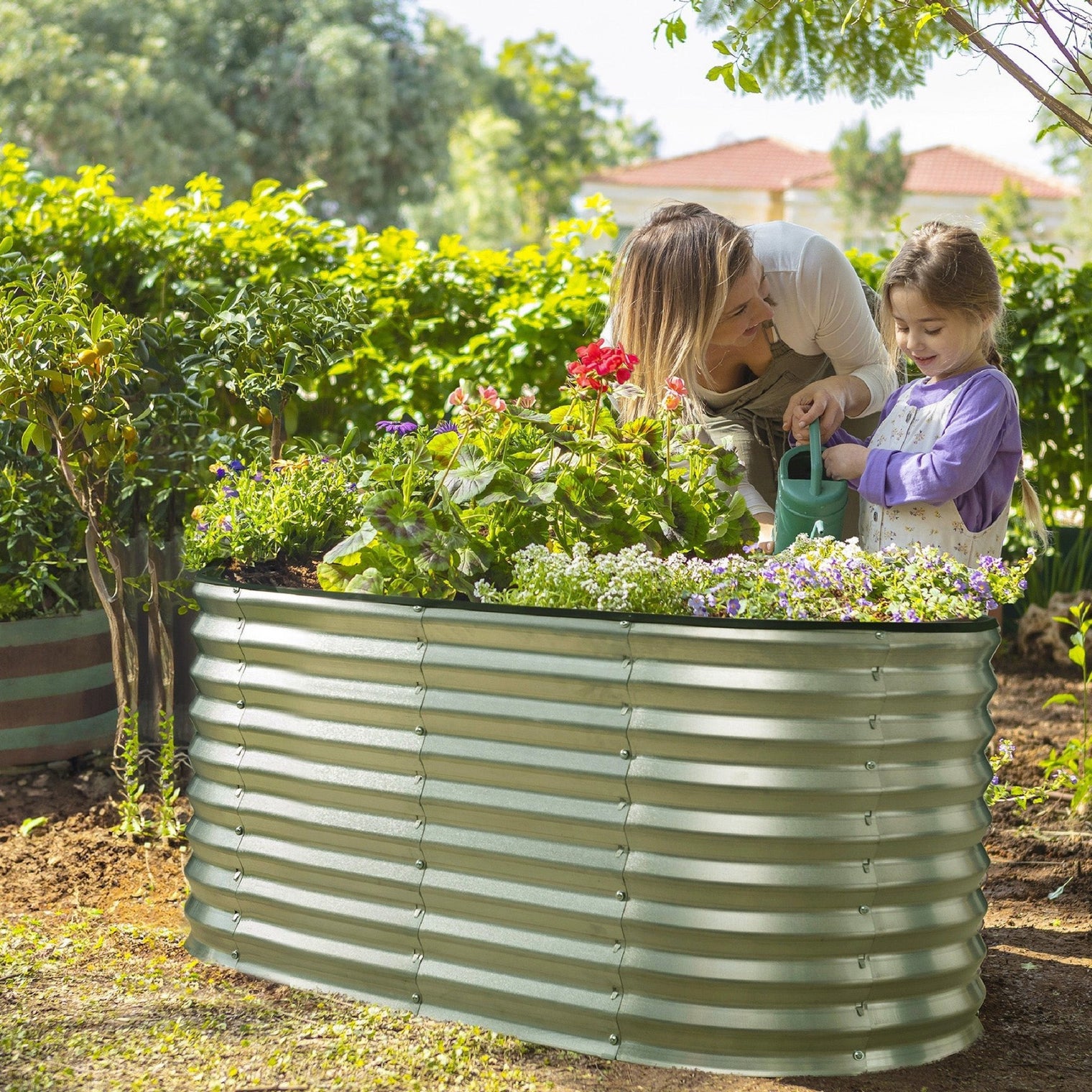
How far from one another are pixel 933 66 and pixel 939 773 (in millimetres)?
2759

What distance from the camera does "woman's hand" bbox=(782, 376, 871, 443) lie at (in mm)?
2703

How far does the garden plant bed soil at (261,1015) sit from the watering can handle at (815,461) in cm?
112

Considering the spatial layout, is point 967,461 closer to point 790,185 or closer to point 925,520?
point 925,520

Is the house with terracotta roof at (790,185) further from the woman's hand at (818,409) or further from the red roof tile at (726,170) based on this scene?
the woman's hand at (818,409)

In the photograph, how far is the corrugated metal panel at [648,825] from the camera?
192cm

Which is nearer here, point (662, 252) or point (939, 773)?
point (939, 773)

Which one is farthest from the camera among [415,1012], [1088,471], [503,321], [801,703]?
[1088,471]

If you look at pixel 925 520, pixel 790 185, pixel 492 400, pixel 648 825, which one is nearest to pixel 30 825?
pixel 492 400

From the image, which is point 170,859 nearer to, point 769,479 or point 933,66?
point 769,479

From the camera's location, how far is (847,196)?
132ft

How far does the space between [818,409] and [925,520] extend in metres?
0.35

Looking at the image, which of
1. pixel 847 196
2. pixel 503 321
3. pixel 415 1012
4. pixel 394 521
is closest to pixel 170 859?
pixel 415 1012

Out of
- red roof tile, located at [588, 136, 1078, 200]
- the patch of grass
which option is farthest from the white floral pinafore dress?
red roof tile, located at [588, 136, 1078, 200]

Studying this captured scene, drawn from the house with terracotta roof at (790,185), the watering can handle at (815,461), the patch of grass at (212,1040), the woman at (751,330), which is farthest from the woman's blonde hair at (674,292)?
the house with terracotta roof at (790,185)
